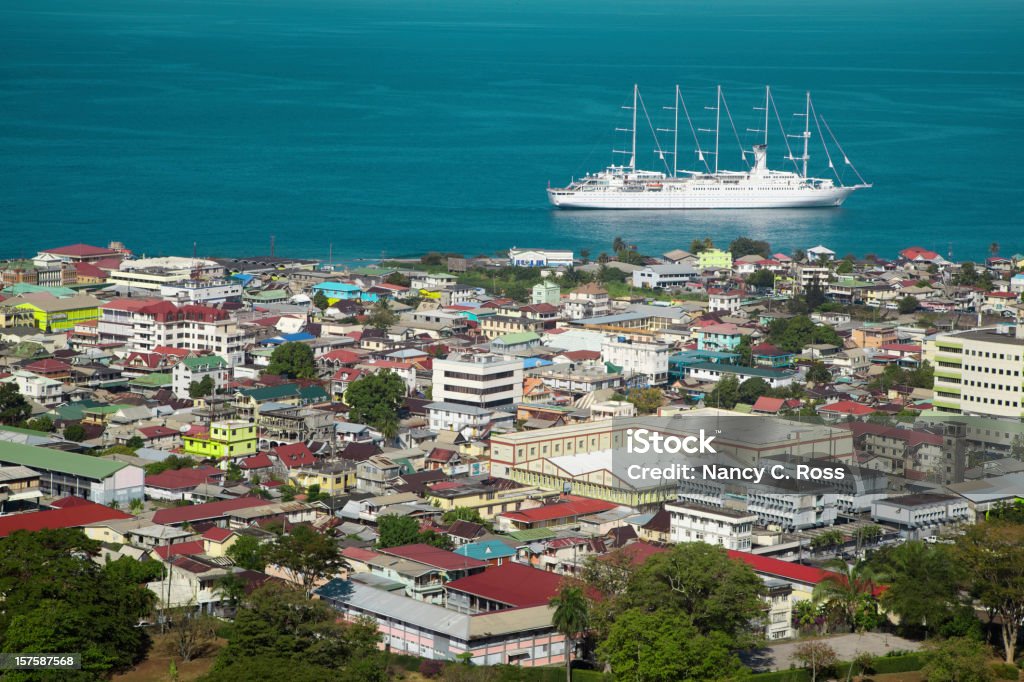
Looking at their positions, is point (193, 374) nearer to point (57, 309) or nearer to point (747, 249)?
point (57, 309)

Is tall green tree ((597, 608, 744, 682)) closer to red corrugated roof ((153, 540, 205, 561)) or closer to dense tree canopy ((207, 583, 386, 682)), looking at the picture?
dense tree canopy ((207, 583, 386, 682))

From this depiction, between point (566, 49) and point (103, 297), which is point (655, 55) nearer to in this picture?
point (566, 49)

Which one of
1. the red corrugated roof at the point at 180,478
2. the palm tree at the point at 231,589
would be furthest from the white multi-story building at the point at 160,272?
the palm tree at the point at 231,589

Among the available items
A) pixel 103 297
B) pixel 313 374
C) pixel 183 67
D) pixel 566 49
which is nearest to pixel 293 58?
pixel 183 67

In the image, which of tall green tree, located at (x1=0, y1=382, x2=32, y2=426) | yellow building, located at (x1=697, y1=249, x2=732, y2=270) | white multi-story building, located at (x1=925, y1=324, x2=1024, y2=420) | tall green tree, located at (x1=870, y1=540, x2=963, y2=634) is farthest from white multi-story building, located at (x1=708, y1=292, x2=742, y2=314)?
tall green tree, located at (x1=870, y1=540, x2=963, y2=634)

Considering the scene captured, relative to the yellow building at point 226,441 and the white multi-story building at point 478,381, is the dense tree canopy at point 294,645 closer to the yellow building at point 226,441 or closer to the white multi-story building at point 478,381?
the yellow building at point 226,441
